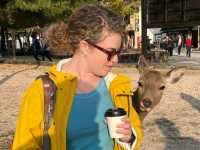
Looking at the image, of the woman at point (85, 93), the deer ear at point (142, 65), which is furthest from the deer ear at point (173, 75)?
the woman at point (85, 93)

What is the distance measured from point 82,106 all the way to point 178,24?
60.2ft

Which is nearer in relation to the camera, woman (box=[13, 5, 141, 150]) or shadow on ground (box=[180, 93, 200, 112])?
woman (box=[13, 5, 141, 150])

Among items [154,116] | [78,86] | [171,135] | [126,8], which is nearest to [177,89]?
[154,116]

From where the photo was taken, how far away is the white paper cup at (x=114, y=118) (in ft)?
8.08

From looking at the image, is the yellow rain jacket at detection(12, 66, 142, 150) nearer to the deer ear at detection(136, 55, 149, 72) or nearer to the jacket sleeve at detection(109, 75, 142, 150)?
the jacket sleeve at detection(109, 75, 142, 150)

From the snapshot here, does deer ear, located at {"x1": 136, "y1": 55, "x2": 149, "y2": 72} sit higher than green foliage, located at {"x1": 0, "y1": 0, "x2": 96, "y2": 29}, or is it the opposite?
green foliage, located at {"x1": 0, "y1": 0, "x2": 96, "y2": 29}

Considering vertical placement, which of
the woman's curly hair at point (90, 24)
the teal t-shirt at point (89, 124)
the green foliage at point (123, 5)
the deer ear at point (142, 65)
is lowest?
the deer ear at point (142, 65)

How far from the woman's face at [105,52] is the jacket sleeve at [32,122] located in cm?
33

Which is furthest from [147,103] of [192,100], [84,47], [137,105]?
[192,100]

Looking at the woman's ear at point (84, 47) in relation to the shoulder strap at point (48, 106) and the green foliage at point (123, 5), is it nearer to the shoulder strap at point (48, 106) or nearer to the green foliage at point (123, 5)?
the shoulder strap at point (48, 106)

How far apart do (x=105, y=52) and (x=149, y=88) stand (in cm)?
319

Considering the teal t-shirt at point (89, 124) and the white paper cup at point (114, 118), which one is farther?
the teal t-shirt at point (89, 124)

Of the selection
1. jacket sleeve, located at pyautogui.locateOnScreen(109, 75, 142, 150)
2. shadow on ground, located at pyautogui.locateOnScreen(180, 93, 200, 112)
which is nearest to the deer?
jacket sleeve, located at pyautogui.locateOnScreen(109, 75, 142, 150)

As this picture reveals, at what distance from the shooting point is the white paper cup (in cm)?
246
